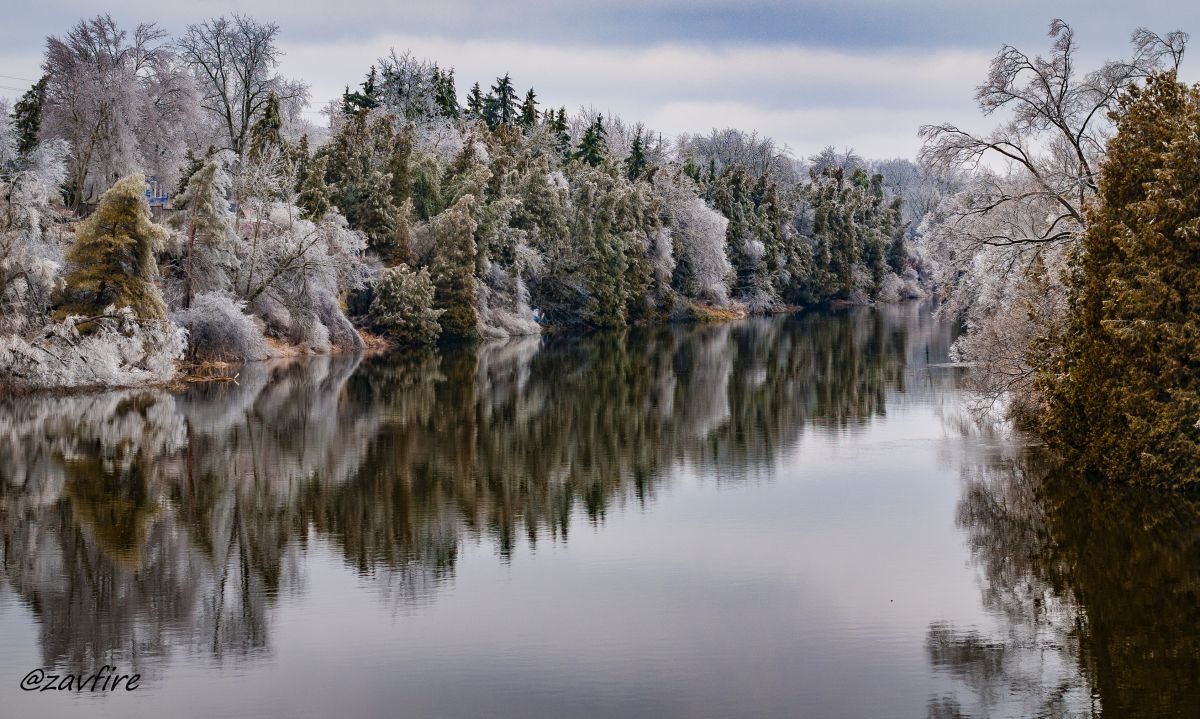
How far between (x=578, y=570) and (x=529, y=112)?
3271 inches

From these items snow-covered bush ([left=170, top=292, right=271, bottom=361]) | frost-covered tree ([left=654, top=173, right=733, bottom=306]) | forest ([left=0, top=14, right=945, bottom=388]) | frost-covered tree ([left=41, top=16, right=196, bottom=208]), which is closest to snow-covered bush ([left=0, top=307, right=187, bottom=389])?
forest ([left=0, top=14, right=945, bottom=388])

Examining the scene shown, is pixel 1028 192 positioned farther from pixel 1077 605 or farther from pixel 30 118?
pixel 30 118

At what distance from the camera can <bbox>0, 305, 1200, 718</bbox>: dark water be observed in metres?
10.5

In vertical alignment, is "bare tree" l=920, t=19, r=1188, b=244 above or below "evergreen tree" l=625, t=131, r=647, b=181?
below

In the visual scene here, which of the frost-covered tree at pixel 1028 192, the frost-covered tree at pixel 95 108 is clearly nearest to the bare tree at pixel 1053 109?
the frost-covered tree at pixel 1028 192

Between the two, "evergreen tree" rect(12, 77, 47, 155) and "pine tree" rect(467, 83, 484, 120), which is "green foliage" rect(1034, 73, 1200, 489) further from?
"pine tree" rect(467, 83, 484, 120)

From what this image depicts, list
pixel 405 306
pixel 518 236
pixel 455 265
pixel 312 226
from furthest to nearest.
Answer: pixel 518 236 → pixel 455 265 → pixel 405 306 → pixel 312 226

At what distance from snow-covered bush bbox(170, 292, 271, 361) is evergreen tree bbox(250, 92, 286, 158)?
17540 millimetres

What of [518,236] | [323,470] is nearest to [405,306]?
[518,236]

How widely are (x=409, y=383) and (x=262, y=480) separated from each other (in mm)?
16664

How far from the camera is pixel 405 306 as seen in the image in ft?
173

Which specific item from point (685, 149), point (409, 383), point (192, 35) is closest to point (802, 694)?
point (409, 383)

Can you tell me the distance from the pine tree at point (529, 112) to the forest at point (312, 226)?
0.87 feet

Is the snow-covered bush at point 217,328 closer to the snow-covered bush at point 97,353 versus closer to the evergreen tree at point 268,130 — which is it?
the snow-covered bush at point 97,353
